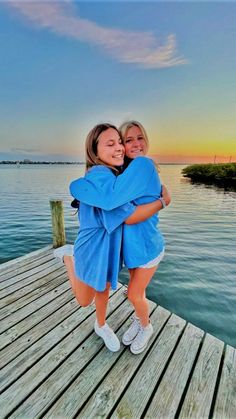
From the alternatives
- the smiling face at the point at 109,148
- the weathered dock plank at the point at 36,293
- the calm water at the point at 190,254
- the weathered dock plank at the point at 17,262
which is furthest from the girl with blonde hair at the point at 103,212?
the calm water at the point at 190,254

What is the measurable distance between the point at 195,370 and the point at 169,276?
11.4 feet

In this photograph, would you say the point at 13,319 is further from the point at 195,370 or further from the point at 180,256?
the point at 180,256

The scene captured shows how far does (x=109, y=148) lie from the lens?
1.69 metres

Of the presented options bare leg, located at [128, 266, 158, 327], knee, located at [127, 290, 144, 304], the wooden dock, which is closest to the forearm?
A: bare leg, located at [128, 266, 158, 327]

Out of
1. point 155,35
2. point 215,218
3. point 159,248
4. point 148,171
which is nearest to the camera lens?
point 148,171

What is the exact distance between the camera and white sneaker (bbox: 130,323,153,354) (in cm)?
218

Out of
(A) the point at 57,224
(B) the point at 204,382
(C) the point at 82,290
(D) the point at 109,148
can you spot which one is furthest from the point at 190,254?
(D) the point at 109,148

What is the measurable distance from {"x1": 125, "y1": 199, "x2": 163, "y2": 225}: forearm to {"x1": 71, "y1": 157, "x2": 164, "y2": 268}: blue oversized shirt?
0.12 ft

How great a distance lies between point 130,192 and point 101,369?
5.25 ft

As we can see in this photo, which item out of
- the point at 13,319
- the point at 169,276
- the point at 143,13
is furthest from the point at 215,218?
the point at 13,319

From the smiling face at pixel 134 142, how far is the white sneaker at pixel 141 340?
1670mm

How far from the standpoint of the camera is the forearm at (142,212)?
5.36 feet

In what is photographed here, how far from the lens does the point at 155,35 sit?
6484 millimetres

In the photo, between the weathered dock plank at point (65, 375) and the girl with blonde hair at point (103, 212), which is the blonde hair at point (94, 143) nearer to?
the girl with blonde hair at point (103, 212)
